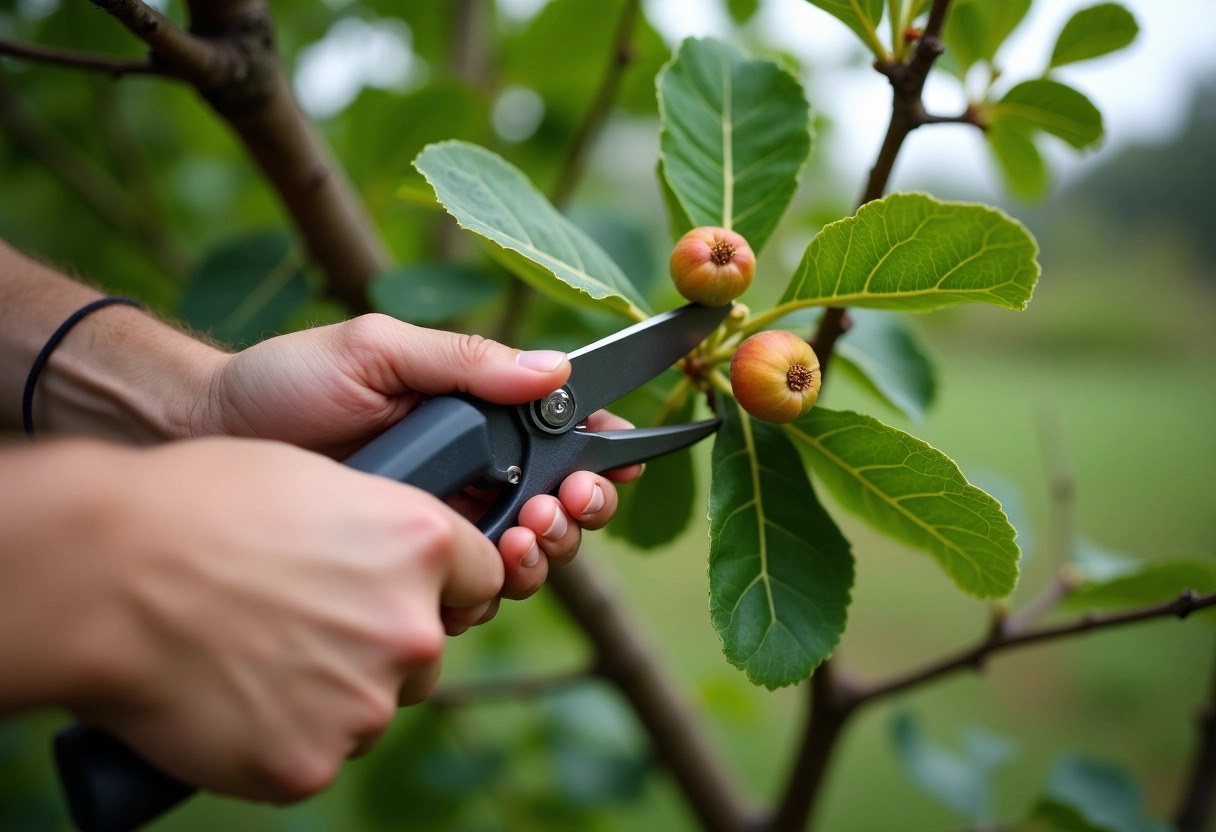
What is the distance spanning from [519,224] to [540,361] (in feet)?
0.28

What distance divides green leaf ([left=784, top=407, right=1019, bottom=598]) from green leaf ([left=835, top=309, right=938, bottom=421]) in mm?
162

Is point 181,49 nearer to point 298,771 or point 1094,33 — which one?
point 298,771

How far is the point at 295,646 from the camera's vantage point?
33 cm

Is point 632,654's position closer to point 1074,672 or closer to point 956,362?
point 1074,672

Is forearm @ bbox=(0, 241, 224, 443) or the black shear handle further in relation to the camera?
forearm @ bbox=(0, 241, 224, 443)

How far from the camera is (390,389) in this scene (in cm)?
47

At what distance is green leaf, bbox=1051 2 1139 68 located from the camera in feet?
1.68

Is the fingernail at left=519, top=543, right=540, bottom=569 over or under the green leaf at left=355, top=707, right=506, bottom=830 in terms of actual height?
over

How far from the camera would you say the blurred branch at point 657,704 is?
88 cm

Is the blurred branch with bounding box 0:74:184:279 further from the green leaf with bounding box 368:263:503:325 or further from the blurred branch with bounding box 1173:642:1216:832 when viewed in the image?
the blurred branch with bounding box 1173:642:1216:832

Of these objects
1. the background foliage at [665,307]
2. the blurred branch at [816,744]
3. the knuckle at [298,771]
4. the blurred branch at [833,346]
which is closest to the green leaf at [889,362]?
the background foliage at [665,307]

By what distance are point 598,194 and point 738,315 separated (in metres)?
0.83

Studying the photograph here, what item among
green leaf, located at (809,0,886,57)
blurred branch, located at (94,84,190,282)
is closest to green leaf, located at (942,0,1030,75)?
green leaf, located at (809,0,886,57)

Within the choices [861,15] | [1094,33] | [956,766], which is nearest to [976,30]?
[1094,33]
